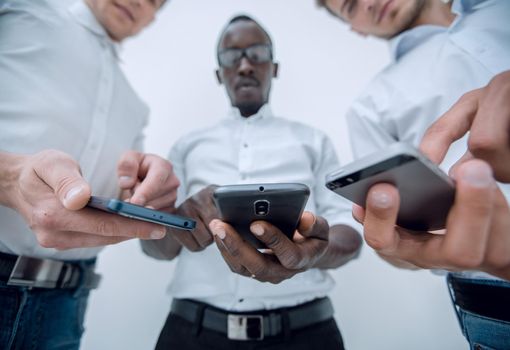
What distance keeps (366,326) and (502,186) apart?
95cm

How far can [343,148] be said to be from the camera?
1.49 metres

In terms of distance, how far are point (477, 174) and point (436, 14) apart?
0.94 meters

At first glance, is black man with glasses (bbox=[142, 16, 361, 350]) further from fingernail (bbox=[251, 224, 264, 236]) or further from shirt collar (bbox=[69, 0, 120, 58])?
shirt collar (bbox=[69, 0, 120, 58])

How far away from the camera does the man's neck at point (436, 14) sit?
93 centimetres

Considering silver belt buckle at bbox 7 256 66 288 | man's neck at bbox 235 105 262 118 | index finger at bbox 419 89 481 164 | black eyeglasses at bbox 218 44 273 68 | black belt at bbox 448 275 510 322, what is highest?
black eyeglasses at bbox 218 44 273 68

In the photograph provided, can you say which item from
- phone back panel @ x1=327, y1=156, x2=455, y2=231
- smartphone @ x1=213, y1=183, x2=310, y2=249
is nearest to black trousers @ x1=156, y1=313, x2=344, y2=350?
smartphone @ x1=213, y1=183, x2=310, y2=249

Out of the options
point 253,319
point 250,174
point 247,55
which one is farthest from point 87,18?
point 253,319

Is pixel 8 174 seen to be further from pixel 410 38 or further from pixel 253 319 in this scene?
pixel 410 38

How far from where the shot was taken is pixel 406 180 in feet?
1.10

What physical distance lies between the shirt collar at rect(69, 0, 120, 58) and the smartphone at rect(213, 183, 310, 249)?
95 centimetres

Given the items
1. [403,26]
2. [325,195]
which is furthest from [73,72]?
[403,26]

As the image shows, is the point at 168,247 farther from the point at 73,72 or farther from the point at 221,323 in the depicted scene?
the point at 73,72

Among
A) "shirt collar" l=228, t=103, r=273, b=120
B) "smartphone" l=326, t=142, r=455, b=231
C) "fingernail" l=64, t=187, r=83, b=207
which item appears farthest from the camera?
"shirt collar" l=228, t=103, r=273, b=120

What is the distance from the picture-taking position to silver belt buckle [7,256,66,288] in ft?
2.19
